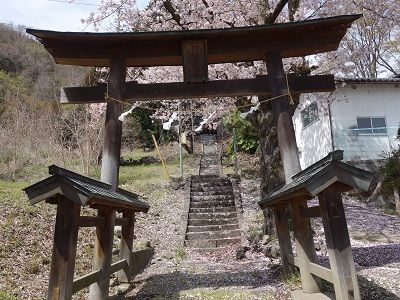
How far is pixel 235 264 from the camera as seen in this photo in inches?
331

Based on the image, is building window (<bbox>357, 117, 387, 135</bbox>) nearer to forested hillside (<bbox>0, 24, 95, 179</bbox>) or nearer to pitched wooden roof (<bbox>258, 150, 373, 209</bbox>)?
forested hillside (<bbox>0, 24, 95, 179</bbox>)

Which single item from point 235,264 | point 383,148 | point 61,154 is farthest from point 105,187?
point 383,148

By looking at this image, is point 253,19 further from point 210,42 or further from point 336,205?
point 336,205

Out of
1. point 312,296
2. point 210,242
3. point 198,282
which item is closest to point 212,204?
point 210,242

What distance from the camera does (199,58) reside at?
20.7ft

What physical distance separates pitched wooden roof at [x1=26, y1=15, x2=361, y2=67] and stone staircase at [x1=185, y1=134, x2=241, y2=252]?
5.85 metres

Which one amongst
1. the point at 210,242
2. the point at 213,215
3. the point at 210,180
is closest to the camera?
Result: the point at 210,242

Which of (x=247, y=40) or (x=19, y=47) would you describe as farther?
(x=19, y=47)

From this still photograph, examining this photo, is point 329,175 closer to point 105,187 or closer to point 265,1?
point 105,187

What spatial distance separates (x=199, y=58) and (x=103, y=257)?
3.45m

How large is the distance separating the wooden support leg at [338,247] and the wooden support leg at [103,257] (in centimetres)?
301

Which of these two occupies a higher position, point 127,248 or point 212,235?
point 127,248

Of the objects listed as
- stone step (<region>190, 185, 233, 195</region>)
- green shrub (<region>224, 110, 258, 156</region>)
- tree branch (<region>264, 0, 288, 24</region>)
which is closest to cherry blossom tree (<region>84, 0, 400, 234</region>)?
tree branch (<region>264, 0, 288, 24</region>)

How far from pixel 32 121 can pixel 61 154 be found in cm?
285
